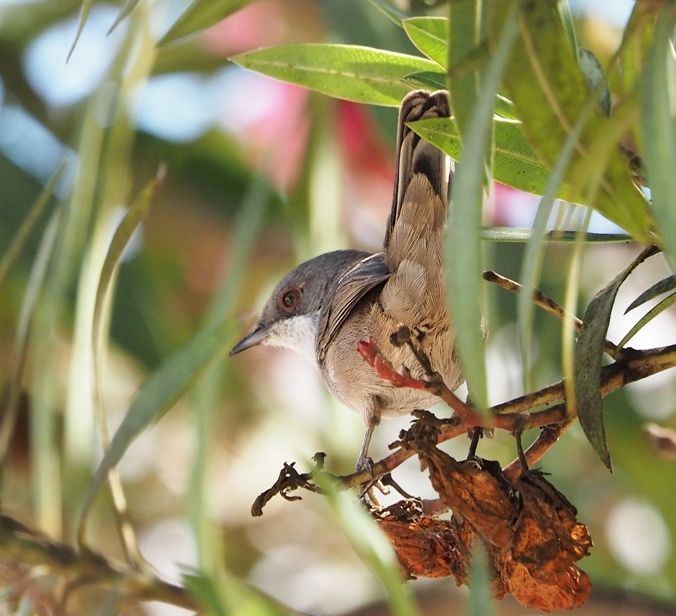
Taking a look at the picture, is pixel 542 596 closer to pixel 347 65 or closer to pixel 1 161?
pixel 347 65

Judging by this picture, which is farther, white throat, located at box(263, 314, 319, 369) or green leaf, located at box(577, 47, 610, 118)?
white throat, located at box(263, 314, 319, 369)

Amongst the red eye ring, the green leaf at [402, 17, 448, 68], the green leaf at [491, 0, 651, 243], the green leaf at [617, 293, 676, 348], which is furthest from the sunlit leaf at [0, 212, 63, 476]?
the red eye ring

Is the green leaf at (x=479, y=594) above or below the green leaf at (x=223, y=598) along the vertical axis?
above

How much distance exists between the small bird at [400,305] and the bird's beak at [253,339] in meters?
0.57

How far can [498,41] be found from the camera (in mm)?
1095

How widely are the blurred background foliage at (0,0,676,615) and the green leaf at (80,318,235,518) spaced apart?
108cm

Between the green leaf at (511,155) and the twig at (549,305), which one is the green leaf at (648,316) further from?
the green leaf at (511,155)

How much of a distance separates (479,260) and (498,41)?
28 centimetres

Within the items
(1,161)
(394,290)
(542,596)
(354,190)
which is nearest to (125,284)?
(1,161)

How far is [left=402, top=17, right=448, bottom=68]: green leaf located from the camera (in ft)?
5.32

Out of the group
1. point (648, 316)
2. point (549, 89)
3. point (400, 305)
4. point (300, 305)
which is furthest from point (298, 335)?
point (549, 89)

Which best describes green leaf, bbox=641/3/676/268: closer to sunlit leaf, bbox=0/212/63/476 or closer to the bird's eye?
sunlit leaf, bbox=0/212/63/476

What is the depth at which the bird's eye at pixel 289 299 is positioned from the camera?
328 centimetres

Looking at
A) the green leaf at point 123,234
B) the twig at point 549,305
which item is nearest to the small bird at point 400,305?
the twig at point 549,305
